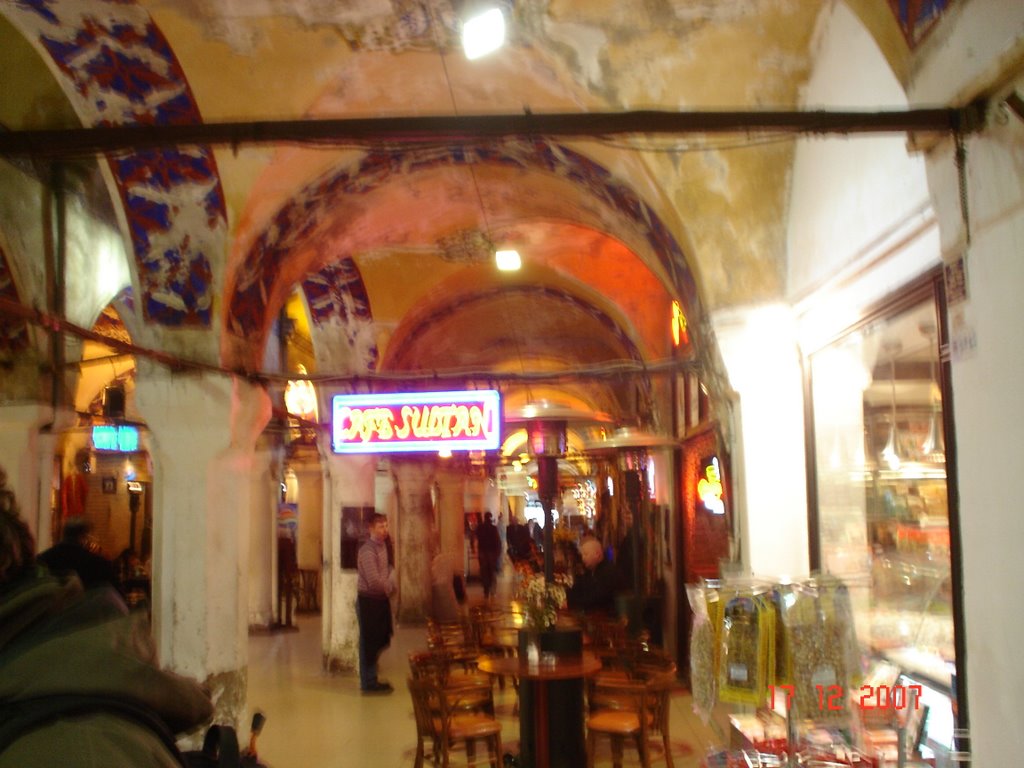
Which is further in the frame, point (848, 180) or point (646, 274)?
point (646, 274)

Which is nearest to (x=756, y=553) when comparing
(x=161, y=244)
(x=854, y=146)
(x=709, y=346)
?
(x=709, y=346)

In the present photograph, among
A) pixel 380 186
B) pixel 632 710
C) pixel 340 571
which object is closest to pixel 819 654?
pixel 632 710

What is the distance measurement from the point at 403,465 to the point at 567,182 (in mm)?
9897

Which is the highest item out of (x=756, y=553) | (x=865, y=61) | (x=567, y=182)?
(x=567, y=182)

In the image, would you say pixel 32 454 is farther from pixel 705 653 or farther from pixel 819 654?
pixel 819 654

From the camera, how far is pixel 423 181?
932 cm

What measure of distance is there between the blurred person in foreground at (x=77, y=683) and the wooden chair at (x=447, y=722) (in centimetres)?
513

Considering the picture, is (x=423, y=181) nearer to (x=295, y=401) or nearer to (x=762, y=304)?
(x=762, y=304)

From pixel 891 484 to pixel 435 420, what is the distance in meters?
4.72

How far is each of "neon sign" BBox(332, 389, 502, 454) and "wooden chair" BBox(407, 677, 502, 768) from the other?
2327 mm

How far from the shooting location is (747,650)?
395 cm

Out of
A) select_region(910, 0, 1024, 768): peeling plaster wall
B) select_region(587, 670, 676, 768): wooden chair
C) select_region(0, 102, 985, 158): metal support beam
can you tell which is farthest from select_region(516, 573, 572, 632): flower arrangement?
select_region(0, 102, 985, 158): metal support beam

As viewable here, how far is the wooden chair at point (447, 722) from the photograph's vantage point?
21.8 ft

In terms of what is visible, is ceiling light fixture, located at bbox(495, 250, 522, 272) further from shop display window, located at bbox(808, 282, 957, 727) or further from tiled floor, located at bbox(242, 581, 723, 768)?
shop display window, located at bbox(808, 282, 957, 727)
